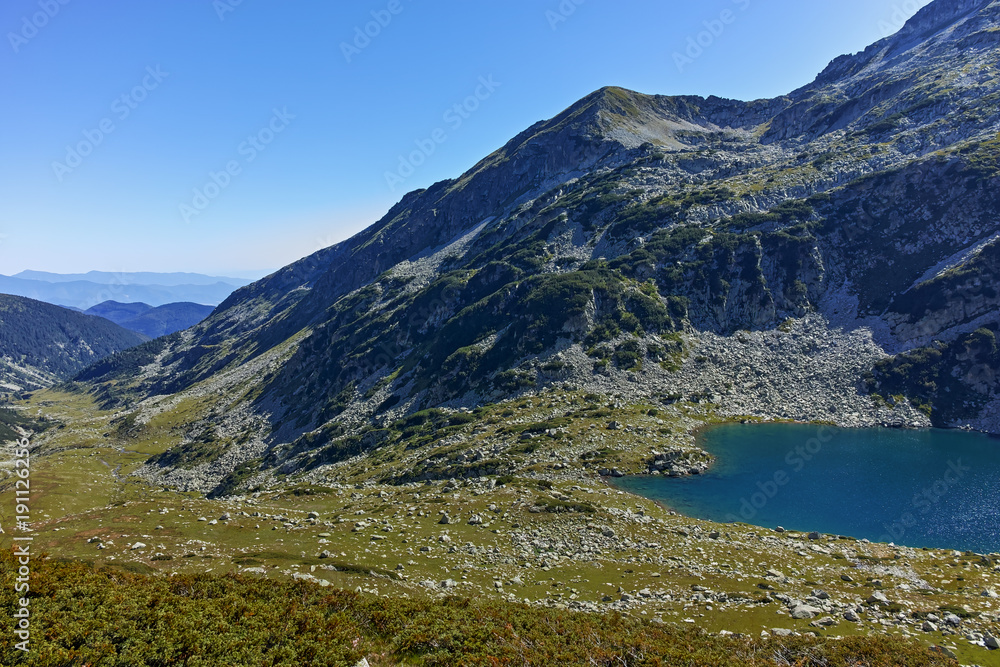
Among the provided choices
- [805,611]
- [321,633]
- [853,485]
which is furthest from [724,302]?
[321,633]

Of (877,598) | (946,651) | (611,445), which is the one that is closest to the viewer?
(946,651)

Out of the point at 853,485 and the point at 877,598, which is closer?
the point at 877,598

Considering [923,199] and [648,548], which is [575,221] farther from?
[648,548]

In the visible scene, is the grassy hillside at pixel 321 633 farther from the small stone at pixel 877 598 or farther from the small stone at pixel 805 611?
the small stone at pixel 877 598

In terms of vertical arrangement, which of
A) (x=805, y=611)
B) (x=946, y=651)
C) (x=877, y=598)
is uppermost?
(x=805, y=611)

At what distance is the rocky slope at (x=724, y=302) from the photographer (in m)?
79.1

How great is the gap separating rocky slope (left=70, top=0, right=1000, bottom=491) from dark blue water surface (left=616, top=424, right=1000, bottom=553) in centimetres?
887

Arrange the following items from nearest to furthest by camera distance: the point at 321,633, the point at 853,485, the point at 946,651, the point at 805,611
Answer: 1. the point at 321,633
2. the point at 946,651
3. the point at 805,611
4. the point at 853,485

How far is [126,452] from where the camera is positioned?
5379 inches

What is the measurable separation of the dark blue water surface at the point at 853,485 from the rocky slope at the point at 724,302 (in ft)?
29.1

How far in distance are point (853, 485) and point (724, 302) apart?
54366 millimetres

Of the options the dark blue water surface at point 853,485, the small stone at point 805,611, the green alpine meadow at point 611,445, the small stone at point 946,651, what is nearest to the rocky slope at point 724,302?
the green alpine meadow at point 611,445

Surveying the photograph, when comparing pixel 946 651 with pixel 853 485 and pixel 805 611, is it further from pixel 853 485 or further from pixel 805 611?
pixel 853 485

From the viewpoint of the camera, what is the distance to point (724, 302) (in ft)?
322
